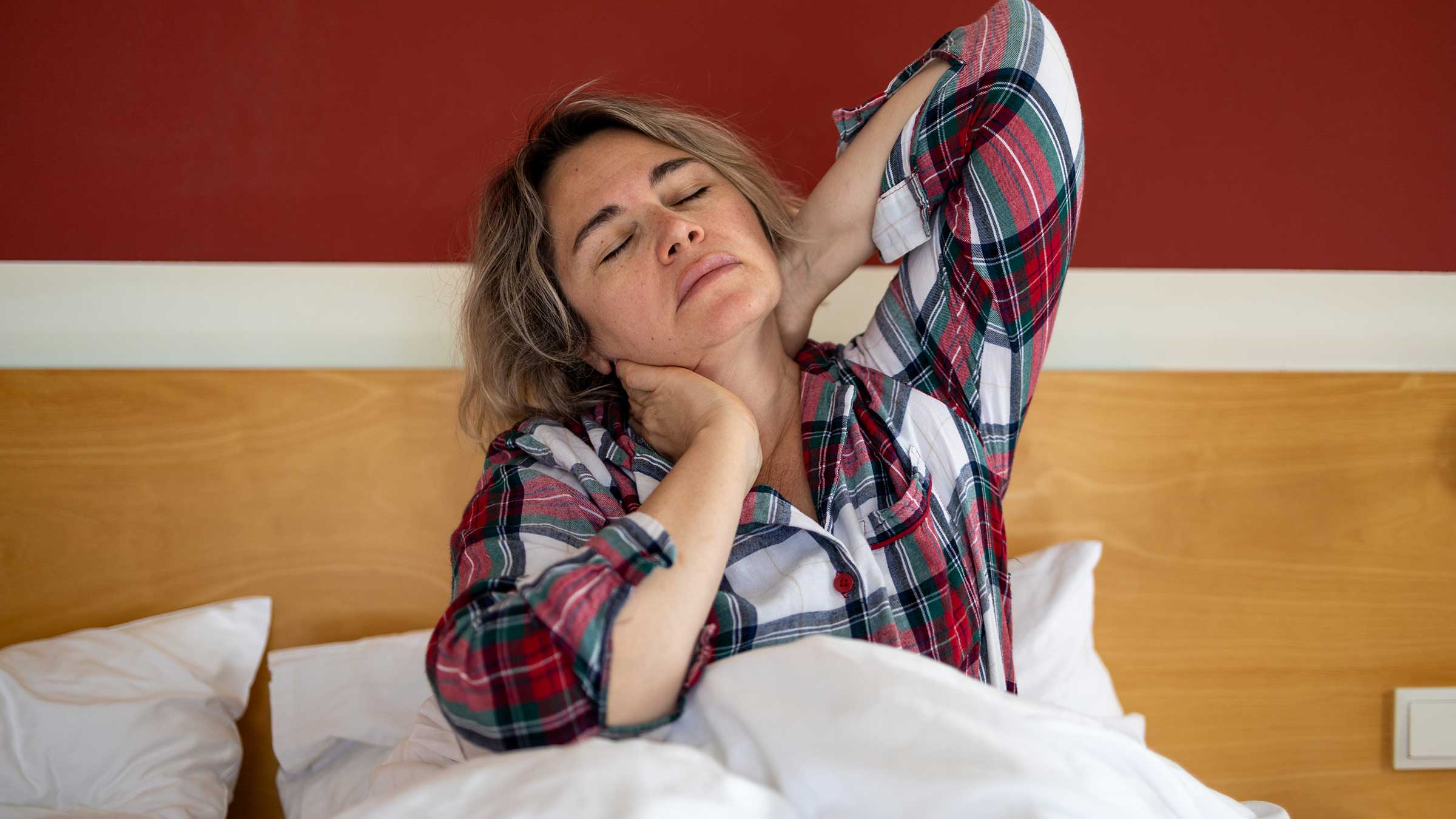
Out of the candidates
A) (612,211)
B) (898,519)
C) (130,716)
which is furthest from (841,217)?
(130,716)

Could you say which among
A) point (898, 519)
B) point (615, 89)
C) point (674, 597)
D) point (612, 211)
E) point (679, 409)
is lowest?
point (674, 597)

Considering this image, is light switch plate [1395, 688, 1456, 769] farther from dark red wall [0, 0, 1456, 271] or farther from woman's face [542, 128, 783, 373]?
woman's face [542, 128, 783, 373]

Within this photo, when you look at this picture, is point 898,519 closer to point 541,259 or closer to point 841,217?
point 841,217

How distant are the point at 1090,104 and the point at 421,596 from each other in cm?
129

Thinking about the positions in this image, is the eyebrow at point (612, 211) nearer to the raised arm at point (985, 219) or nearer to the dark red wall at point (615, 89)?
the raised arm at point (985, 219)

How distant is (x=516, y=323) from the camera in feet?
3.98

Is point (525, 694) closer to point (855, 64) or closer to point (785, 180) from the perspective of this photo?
point (785, 180)

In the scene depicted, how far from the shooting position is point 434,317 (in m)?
1.48

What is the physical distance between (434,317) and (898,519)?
0.81 meters

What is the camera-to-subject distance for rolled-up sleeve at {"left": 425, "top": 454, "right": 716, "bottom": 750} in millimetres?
793

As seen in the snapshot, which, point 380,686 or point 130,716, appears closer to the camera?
point 130,716

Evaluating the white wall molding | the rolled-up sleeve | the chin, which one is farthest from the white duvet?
the white wall molding

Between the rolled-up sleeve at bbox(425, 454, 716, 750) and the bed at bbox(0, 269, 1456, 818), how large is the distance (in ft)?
2.10

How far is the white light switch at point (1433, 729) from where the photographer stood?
1435 mm
